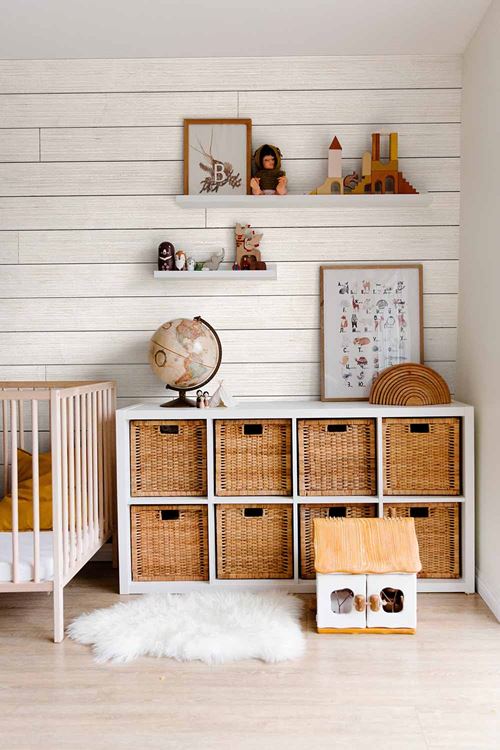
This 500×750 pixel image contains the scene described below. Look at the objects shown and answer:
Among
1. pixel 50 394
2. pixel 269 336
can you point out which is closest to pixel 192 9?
pixel 269 336

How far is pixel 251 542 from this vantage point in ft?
9.41

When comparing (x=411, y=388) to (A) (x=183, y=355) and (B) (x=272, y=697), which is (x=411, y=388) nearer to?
(A) (x=183, y=355)

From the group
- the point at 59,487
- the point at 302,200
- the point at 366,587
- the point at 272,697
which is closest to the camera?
the point at 272,697

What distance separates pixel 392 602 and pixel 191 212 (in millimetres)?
1844

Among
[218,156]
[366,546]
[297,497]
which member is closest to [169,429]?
[297,497]

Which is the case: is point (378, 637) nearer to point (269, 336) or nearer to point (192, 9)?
point (269, 336)

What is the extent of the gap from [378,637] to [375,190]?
1.82 metres

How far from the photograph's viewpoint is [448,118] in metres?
3.20

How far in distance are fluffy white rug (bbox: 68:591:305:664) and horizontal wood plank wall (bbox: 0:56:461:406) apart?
967 mm

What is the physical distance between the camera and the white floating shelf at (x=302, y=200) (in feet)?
10.2

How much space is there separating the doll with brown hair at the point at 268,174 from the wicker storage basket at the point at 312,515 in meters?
1.35

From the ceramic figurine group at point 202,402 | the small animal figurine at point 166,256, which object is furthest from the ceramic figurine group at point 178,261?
the ceramic figurine group at point 202,402

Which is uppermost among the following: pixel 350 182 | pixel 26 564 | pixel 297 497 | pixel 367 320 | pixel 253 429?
pixel 350 182

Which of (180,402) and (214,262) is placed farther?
(214,262)
